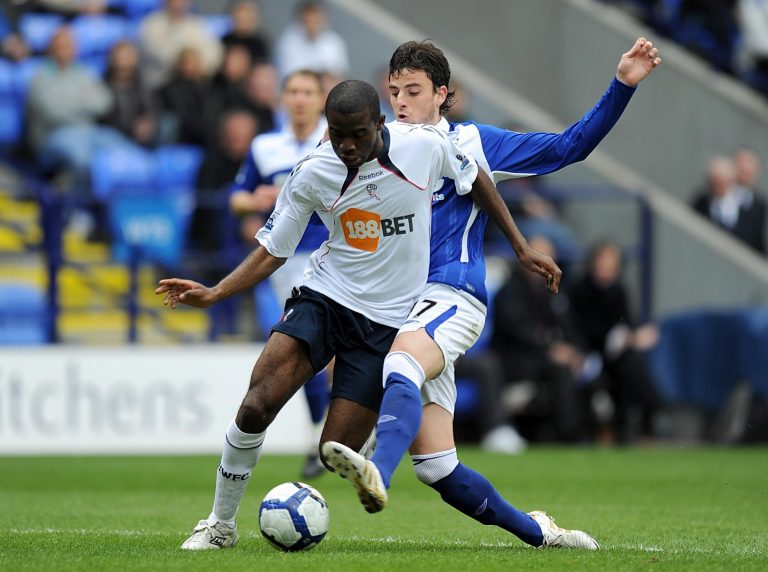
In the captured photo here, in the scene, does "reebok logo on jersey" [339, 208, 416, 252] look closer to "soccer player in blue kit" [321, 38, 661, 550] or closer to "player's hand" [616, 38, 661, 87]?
"soccer player in blue kit" [321, 38, 661, 550]

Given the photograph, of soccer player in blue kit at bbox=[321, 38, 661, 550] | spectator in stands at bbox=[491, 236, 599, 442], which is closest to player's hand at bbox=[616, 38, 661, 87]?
soccer player in blue kit at bbox=[321, 38, 661, 550]

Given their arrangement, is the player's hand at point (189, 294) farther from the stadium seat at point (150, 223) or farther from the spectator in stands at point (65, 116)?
the spectator in stands at point (65, 116)

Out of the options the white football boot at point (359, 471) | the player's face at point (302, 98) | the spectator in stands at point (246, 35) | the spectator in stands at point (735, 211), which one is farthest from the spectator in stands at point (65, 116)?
the white football boot at point (359, 471)

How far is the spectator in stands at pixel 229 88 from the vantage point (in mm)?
15781

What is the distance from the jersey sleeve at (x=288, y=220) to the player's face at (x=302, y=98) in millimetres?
4016


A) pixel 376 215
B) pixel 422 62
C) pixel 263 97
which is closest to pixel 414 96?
pixel 422 62

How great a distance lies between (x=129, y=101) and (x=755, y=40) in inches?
301

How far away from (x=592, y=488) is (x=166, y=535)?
13.6ft

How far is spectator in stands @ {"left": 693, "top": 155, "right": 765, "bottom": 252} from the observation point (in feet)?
53.0

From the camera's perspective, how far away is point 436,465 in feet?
19.4

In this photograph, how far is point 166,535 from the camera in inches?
267

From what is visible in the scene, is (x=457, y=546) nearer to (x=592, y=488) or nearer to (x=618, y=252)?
(x=592, y=488)

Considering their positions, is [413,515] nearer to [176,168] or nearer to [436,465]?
[436,465]

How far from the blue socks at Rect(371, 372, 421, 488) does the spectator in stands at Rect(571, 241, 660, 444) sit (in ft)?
29.9
